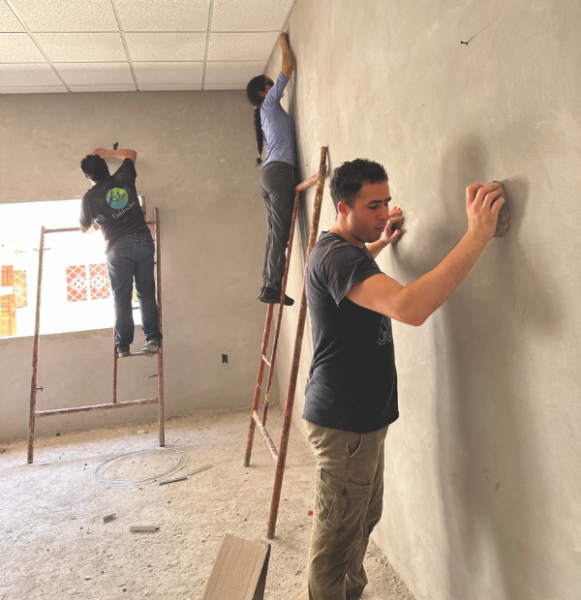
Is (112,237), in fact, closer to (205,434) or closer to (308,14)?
(205,434)

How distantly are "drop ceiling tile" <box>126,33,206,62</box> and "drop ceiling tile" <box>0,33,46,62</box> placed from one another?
612 mm

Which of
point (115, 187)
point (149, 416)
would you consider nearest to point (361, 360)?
point (115, 187)

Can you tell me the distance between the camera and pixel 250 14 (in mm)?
3043

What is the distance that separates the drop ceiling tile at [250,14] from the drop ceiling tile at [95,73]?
0.95 meters

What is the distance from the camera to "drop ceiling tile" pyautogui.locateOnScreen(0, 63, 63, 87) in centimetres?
357

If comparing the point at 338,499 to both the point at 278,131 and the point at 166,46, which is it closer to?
the point at 278,131

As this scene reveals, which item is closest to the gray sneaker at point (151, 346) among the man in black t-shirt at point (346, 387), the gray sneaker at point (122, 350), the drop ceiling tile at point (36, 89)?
the gray sneaker at point (122, 350)

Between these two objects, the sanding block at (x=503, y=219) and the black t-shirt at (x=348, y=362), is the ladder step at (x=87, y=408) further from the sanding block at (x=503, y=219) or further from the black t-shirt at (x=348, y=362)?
the sanding block at (x=503, y=219)

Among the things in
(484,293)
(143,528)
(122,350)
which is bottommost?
(143,528)

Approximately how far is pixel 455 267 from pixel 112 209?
122 inches

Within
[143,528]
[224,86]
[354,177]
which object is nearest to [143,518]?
[143,528]

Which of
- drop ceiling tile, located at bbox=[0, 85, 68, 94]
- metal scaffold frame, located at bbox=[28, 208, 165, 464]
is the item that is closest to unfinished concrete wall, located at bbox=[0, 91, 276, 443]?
drop ceiling tile, located at bbox=[0, 85, 68, 94]

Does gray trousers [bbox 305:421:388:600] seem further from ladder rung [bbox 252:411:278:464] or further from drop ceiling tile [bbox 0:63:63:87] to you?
drop ceiling tile [bbox 0:63:63:87]

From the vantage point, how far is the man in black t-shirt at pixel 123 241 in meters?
3.71
